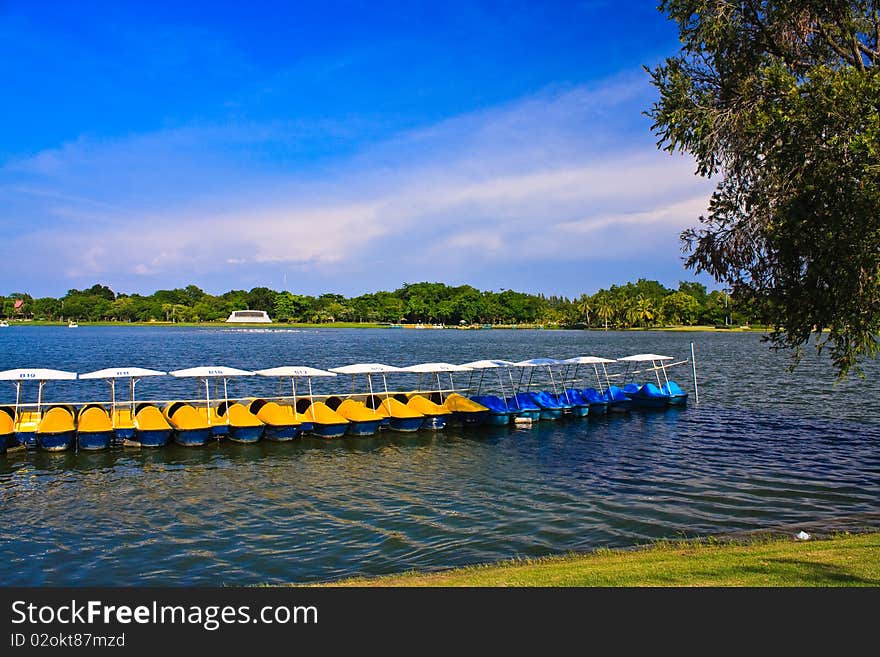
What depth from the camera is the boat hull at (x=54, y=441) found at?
28.4 m

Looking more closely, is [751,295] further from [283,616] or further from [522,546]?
[283,616]

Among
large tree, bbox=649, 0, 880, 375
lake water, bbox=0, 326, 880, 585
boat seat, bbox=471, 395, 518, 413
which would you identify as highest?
large tree, bbox=649, 0, 880, 375

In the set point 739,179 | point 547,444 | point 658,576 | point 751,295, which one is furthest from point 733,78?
point 547,444

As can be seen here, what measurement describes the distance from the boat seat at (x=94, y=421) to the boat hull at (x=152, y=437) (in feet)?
4.26

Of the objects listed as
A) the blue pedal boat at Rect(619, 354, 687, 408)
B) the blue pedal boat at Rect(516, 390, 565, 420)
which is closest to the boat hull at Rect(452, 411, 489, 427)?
the blue pedal boat at Rect(516, 390, 565, 420)

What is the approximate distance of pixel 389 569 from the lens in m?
15.2

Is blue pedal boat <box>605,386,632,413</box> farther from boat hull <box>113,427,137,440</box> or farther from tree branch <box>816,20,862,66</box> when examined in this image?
tree branch <box>816,20,862,66</box>

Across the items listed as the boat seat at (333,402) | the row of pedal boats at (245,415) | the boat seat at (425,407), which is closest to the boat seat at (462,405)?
the row of pedal boats at (245,415)

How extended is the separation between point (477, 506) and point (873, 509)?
12.2 m

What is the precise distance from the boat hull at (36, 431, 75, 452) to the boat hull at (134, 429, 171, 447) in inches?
109

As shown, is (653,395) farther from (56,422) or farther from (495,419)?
(56,422)

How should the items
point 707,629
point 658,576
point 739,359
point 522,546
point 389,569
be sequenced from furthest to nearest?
point 739,359, point 522,546, point 389,569, point 658,576, point 707,629

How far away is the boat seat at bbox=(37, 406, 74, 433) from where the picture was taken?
28.6 meters

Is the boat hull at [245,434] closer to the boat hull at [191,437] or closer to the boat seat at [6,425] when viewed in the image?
the boat hull at [191,437]
